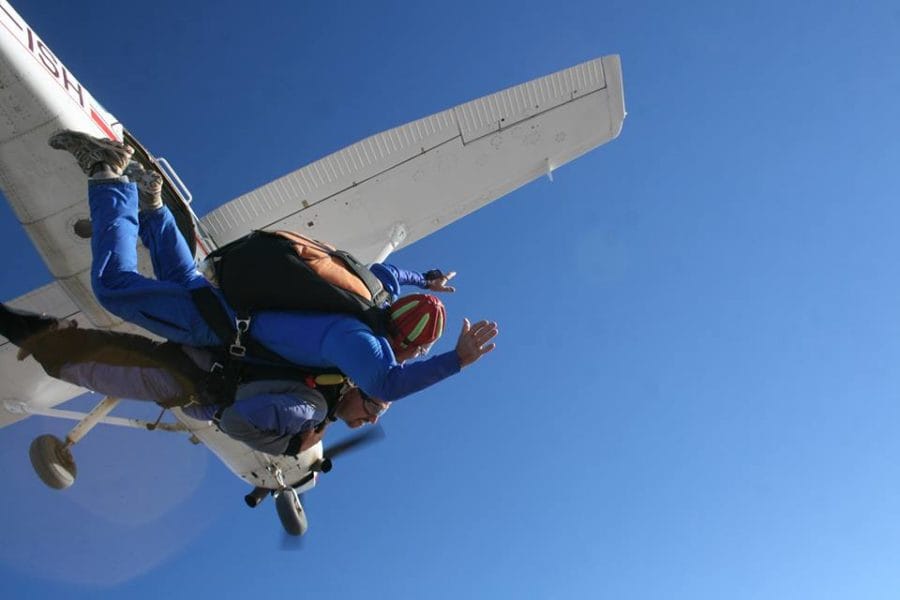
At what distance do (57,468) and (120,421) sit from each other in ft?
6.42

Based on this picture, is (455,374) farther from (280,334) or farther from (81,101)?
(81,101)

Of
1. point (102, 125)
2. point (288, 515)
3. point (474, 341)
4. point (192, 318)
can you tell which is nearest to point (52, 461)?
point (288, 515)

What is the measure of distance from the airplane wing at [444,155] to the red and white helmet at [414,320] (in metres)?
5.38

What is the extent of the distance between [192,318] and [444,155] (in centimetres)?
588

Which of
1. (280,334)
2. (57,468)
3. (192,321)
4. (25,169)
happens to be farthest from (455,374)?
(25,169)

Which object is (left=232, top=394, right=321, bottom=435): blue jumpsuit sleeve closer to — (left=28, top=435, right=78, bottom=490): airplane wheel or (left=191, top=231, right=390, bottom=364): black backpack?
(left=191, top=231, right=390, bottom=364): black backpack

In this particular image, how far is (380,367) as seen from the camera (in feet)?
10.9

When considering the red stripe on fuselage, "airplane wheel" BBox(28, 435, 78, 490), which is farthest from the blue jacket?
the red stripe on fuselage

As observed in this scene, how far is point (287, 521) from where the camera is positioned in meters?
6.39

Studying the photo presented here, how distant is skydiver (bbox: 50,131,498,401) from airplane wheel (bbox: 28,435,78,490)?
3.04 m

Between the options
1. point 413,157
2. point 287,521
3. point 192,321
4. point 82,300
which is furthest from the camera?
point 413,157

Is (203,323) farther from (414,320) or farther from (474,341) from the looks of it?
(474,341)

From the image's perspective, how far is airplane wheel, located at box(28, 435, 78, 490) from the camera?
5.93m

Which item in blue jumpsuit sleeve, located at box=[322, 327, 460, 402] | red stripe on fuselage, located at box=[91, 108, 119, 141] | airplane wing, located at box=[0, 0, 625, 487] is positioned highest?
airplane wing, located at box=[0, 0, 625, 487]
